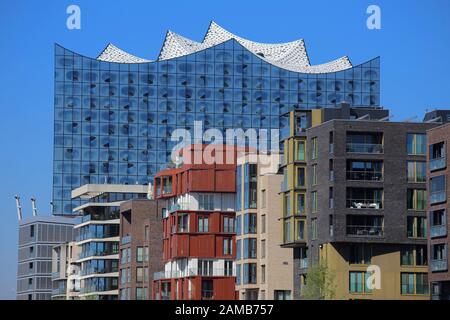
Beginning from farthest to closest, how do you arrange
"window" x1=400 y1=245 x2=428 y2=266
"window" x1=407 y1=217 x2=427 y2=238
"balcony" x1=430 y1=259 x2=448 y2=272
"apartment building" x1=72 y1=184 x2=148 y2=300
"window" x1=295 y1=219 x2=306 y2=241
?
"apartment building" x1=72 y1=184 x2=148 y2=300, "window" x1=295 y1=219 x2=306 y2=241, "window" x1=400 y1=245 x2=428 y2=266, "window" x1=407 y1=217 x2=427 y2=238, "balcony" x1=430 y1=259 x2=448 y2=272

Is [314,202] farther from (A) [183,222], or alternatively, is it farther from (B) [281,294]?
(A) [183,222]

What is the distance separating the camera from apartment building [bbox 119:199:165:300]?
365 ft

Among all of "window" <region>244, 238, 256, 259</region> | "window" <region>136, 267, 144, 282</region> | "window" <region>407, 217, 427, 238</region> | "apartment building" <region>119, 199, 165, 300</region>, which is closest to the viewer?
"window" <region>407, 217, 427, 238</region>

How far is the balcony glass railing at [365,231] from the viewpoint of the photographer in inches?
3007

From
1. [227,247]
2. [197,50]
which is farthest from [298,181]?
[197,50]

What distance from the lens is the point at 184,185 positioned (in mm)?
99688

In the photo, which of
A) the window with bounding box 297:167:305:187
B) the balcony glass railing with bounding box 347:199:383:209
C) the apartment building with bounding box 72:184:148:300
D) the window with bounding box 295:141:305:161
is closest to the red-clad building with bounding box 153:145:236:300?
the window with bounding box 295:141:305:161

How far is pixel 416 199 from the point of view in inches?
3071

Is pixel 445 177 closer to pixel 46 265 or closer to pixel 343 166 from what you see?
pixel 343 166

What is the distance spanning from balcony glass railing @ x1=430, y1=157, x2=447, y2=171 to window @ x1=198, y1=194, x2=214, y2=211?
98.7ft

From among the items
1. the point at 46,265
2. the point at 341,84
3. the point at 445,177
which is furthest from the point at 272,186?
the point at 341,84

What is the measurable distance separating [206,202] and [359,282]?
953 inches

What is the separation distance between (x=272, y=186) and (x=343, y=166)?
12931 mm

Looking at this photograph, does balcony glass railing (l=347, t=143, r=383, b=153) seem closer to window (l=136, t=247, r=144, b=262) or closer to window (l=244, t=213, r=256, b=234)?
window (l=244, t=213, r=256, b=234)
